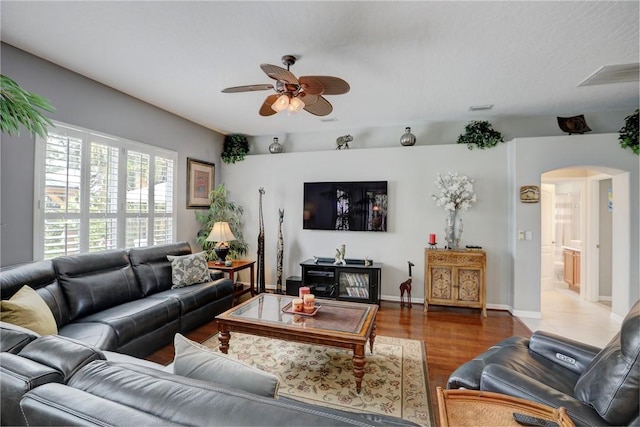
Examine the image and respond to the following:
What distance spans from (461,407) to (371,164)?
4019 millimetres

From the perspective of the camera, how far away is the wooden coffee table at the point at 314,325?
2275 mm

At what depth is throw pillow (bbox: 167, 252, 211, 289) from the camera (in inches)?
142

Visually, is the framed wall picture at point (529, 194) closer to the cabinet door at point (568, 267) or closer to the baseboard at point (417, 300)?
the baseboard at point (417, 300)

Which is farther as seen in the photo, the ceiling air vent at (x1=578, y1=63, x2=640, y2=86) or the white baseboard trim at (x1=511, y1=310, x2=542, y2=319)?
the white baseboard trim at (x1=511, y1=310, x2=542, y2=319)

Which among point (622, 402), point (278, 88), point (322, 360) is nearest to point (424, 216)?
point (322, 360)

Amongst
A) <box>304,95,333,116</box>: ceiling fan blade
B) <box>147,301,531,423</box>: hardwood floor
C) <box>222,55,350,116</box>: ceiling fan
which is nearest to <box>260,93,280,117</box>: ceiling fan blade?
<box>222,55,350,116</box>: ceiling fan

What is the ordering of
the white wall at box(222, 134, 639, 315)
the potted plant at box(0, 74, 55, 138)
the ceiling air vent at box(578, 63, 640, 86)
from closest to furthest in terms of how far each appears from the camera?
the potted plant at box(0, 74, 55, 138) < the ceiling air vent at box(578, 63, 640, 86) < the white wall at box(222, 134, 639, 315)

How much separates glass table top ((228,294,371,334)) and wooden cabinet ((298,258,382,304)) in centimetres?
148

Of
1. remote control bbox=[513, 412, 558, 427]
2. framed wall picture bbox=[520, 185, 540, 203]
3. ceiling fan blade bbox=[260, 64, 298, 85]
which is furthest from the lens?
framed wall picture bbox=[520, 185, 540, 203]

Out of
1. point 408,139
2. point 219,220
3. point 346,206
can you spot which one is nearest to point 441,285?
point 346,206

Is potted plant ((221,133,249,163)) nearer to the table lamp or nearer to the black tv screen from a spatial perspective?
the black tv screen

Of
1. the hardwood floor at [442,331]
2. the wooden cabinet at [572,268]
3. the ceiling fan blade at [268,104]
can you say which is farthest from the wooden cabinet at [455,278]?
the ceiling fan blade at [268,104]

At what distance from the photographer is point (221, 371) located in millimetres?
1096

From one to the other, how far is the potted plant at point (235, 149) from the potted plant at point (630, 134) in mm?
5603
